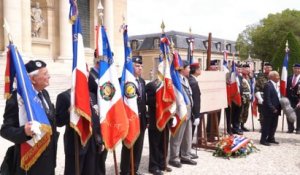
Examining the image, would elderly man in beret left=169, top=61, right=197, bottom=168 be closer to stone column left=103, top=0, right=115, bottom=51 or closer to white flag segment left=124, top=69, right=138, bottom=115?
white flag segment left=124, top=69, right=138, bottom=115

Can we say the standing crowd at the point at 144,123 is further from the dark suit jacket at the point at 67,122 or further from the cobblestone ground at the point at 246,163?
the cobblestone ground at the point at 246,163

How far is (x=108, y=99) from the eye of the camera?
4.94 m

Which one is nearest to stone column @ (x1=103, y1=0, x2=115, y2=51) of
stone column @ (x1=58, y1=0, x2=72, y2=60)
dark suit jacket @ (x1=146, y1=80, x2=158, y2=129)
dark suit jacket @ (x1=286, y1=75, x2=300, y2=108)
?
stone column @ (x1=58, y1=0, x2=72, y2=60)

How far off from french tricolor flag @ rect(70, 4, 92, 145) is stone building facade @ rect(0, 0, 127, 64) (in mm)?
16419

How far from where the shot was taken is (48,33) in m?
24.2

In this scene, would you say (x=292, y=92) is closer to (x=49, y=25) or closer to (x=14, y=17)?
(x=14, y=17)

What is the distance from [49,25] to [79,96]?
2103 cm

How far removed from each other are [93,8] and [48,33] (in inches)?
211

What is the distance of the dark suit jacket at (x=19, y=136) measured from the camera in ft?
11.7

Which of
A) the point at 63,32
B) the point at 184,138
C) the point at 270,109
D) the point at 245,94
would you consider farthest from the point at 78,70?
the point at 63,32

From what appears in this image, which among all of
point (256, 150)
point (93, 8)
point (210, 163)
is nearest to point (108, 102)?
point (210, 163)

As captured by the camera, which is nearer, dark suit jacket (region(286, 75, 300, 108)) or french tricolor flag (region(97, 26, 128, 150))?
french tricolor flag (region(97, 26, 128, 150))

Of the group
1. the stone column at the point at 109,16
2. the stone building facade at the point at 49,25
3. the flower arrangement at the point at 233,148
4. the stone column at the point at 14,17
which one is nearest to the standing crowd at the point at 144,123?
the flower arrangement at the point at 233,148

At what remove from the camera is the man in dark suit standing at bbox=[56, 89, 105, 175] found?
4.63m
